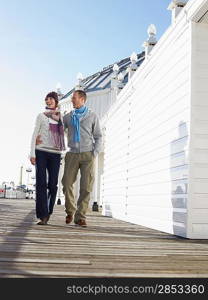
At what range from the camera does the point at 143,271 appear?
7.61 feet

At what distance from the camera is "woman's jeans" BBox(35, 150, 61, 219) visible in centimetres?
527

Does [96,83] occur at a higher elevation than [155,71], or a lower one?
higher

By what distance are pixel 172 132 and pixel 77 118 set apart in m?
1.36

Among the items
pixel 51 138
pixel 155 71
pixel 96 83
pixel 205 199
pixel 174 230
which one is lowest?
pixel 174 230

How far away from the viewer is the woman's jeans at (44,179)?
527cm

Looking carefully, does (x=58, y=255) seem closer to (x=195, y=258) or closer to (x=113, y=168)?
(x=195, y=258)

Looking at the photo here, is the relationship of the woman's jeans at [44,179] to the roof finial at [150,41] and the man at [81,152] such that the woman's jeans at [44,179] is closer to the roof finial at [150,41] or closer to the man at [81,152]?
the man at [81,152]

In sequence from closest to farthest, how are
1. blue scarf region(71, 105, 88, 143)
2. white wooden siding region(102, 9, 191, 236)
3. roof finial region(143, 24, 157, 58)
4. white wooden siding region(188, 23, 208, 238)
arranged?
white wooden siding region(188, 23, 208, 238)
white wooden siding region(102, 9, 191, 236)
blue scarf region(71, 105, 88, 143)
roof finial region(143, 24, 157, 58)

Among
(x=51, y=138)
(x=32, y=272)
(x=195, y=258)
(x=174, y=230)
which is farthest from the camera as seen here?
(x=51, y=138)

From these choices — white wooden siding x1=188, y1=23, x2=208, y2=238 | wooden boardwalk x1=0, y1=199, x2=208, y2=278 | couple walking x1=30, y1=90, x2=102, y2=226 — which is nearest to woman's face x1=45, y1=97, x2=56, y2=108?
couple walking x1=30, y1=90, x2=102, y2=226

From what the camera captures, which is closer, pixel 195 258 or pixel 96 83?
pixel 195 258

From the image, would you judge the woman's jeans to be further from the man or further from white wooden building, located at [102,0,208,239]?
white wooden building, located at [102,0,208,239]

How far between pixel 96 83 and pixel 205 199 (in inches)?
878

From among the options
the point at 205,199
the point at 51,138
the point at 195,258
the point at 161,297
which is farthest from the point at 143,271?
the point at 51,138
